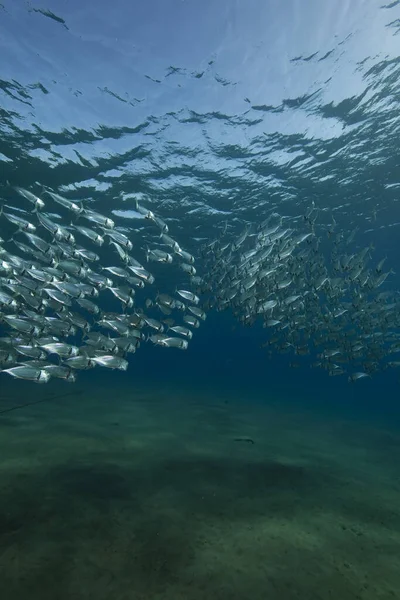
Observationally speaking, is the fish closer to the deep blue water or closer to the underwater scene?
the underwater scene

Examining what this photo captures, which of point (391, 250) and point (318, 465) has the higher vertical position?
point (391, 250)

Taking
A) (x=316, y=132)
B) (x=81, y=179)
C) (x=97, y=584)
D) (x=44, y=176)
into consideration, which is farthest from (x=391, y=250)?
(x=97, y=584)

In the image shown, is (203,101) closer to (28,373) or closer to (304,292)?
→ (304,292)

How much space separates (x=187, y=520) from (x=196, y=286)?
8.21 metres

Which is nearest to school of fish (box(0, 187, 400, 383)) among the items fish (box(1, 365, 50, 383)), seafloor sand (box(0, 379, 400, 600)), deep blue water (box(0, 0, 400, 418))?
fish (box(1, 365, 50, 383))

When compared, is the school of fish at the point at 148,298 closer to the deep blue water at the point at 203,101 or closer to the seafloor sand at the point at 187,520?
the seafloor sand at the point at 187,520

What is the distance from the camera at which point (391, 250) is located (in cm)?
3306

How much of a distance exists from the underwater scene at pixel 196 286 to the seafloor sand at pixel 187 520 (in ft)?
0.14

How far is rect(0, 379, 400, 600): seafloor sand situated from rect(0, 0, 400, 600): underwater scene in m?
0.04

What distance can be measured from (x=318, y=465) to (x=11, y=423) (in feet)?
34.2

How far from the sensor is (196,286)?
13242mm

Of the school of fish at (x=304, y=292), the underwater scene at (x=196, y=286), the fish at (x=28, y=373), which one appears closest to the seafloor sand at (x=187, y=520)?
the underwater scene at (x=196, y=286)

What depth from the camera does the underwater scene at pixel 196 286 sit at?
5.43 m

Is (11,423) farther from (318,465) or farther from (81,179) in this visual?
(81,179)
